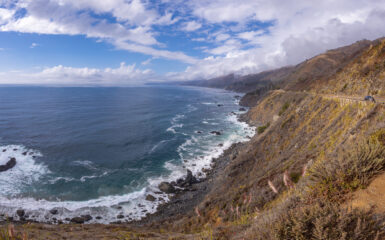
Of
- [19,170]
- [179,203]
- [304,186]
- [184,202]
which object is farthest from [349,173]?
[19,170]

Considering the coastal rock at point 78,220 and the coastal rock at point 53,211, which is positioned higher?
the coastal rock at point 53,211

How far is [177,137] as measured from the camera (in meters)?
52.5

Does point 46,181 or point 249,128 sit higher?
point 249,128

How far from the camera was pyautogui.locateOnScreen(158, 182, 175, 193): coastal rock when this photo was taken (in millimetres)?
28672

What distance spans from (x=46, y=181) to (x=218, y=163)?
29931 mm

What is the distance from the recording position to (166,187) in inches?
1141

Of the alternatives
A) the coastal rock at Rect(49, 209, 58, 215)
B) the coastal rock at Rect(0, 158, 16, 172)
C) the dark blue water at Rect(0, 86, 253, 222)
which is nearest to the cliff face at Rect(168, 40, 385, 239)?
the dark blue water at Rect(0, 86, 253, 222)

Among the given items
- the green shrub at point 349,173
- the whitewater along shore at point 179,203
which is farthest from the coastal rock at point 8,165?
the green shrub at point 349,173

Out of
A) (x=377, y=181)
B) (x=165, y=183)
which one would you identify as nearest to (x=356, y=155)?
(x=377, y=181)

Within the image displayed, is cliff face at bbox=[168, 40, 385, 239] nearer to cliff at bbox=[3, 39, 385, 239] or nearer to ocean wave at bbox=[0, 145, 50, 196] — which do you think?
cliff at bbox=[3, 39, 385, 239]

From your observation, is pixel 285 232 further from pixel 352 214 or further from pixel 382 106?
pixel 382 106

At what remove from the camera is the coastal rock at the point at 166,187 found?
28.7 metres

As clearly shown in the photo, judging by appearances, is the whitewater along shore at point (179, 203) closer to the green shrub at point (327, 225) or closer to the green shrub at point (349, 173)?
the green shrub at point (349, 173)

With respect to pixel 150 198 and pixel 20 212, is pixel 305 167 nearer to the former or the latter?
pixel 150 198
